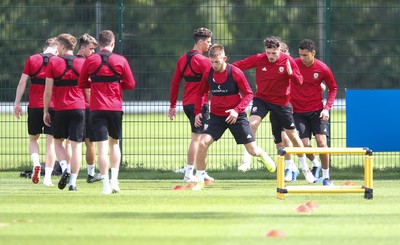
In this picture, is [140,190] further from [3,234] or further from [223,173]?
[3,234]

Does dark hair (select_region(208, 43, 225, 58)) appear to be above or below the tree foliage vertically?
below

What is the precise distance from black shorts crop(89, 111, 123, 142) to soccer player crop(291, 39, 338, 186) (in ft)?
11.1

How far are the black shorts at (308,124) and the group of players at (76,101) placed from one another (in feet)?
9.96

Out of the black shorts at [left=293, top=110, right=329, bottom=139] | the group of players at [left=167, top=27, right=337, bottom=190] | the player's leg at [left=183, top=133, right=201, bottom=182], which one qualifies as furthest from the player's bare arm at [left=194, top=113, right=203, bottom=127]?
the black shorts at [left=293, top=110, right=329, bottom=139]

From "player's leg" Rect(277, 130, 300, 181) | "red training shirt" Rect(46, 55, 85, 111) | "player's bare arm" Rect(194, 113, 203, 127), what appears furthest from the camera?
"player's leg" Rect(277, 130, 300, 181)

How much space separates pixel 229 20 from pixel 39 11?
3166 millimetres

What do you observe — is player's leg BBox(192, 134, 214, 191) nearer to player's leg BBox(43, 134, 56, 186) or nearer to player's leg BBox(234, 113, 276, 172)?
player's leg BBox(234, 113, 276, 172)

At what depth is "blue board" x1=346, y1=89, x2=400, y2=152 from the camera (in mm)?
18766

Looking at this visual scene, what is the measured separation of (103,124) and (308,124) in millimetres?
3781

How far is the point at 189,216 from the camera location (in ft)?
38.9

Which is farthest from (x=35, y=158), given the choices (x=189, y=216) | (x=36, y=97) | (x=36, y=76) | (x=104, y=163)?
(x=189, y=216)

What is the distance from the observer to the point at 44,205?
13.2 metres

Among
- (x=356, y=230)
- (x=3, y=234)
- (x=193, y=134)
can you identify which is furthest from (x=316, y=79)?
(x=3, y=234)

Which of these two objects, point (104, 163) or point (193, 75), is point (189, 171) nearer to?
point (193, 75)
